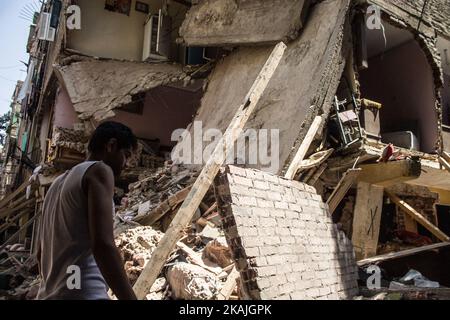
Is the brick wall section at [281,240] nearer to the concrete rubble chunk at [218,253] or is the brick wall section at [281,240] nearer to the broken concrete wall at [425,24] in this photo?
the concrete rubble chunk at [218,253]

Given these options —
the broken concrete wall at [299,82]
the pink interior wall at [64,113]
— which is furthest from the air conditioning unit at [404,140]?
the pink interior wall at [64,113]

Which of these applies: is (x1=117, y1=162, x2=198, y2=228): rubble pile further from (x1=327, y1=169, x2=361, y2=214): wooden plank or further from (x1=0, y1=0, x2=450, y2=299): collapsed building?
(x1=327, y1=169, x2=361, y2=214): wooden plank

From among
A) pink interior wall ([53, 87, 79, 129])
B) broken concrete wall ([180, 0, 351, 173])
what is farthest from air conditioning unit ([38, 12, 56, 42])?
broken concrete wall ([180, 0, 351, 173])

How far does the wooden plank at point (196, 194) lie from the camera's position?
314 cm

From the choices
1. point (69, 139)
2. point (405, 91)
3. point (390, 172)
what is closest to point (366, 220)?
point (390, 172)

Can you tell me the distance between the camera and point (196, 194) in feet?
11.5

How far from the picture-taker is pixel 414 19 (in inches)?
340

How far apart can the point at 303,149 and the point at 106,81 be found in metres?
6.37

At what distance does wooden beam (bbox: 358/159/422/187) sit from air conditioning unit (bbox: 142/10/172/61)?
7.19 m

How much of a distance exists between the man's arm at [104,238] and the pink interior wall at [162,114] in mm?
10382

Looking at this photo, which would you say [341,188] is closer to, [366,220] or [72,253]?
[366,220]

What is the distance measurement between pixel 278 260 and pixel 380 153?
4.08 metres

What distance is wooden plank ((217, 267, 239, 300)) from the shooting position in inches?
164
